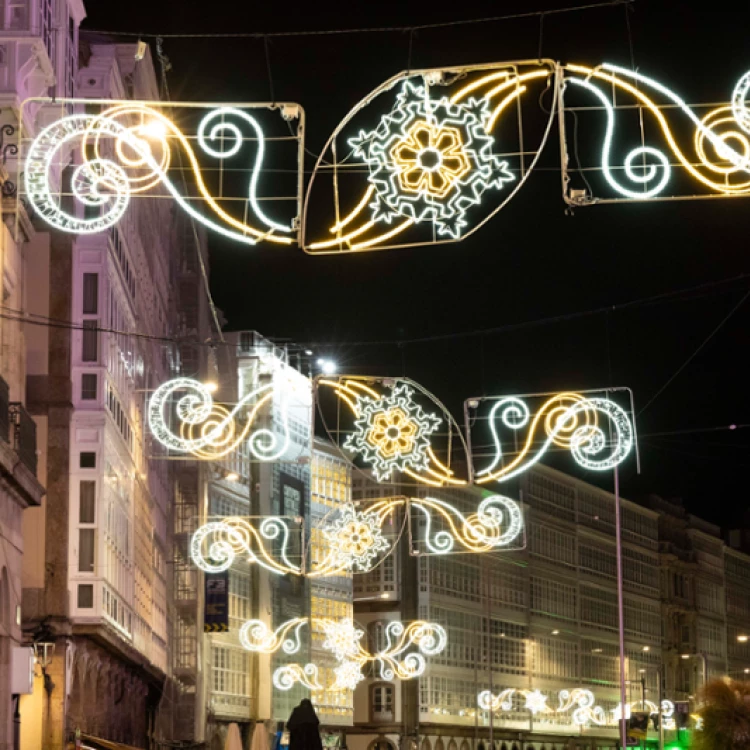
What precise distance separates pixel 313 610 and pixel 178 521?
2753 centimetres

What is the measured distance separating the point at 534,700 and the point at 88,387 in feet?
232

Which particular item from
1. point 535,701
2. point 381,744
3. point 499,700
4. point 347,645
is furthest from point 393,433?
point 499,700

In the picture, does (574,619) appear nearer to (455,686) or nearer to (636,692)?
(636,692)

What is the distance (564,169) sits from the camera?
15805 millimetres

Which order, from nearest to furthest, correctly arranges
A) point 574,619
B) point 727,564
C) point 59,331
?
point 59,331 → point 574,619 → point 727,564

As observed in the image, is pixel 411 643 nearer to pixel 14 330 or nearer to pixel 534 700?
pixel 14 330

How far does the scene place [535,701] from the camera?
105562 mm

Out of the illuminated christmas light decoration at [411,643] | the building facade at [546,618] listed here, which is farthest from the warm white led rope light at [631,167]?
the building facade at [546,618]

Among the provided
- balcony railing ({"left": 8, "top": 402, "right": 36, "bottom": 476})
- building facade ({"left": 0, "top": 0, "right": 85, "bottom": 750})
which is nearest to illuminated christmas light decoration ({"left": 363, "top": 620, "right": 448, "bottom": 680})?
balcony railing ({"left": 8, "top": 402, "right": 36, "bottom": 476})

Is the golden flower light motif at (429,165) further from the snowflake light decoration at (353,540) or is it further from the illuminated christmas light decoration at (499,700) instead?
the illuminated christmas light decoration at (499,700)

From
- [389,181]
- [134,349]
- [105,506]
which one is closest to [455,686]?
[134,349]

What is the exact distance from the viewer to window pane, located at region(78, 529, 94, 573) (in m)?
37.9

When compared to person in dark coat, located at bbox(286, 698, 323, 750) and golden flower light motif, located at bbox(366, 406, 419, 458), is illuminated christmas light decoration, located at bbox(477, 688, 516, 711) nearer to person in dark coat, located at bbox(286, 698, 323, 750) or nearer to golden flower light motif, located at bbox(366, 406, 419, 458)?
golden flower light motif, located at bbox(366, 406, 419, 458)

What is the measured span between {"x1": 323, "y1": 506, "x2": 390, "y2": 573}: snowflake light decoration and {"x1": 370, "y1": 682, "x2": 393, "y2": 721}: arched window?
6293cm
